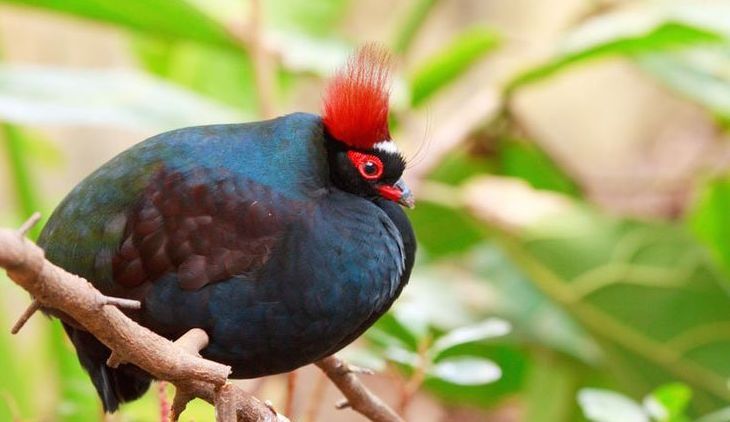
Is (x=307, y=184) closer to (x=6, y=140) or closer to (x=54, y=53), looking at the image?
(x=6, y=140)

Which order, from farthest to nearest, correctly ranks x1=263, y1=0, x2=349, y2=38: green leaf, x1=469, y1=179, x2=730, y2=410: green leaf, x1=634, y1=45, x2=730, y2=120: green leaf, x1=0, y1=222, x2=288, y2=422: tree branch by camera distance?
x1=263, y1=0, x2=349, y2=38: green leaf, x1=634, y1=45, x2=730, y2=120: green leaf, x1=469, y1=179, x2=730, y2=410: green leaf, x1=0, y1=222, x2=288, y2=422: tree branch

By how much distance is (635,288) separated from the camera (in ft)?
5.70

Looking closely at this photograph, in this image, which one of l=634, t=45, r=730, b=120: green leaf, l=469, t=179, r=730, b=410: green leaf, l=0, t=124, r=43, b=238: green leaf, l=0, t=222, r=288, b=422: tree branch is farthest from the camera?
l=0, t=124, r=43, b=238: green leaf

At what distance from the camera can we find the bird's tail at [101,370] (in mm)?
1034

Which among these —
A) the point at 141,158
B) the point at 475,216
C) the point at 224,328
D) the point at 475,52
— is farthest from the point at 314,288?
the point at 475,52

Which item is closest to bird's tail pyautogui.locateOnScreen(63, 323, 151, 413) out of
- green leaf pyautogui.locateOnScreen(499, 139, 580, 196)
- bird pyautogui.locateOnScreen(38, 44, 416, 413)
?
bird pyautogui.locateOnScreen(38, 44, 416, 413)

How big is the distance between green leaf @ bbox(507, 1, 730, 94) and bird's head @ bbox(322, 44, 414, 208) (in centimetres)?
88

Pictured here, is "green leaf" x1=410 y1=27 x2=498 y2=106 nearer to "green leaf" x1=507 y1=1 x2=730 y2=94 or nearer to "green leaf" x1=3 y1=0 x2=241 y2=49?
"green leaf" x1=507 y1=1 x2=730 y2=94

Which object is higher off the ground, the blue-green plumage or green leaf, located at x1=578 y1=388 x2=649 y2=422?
green leaf, located at x1=578 y1=388 x2=649 y2=422

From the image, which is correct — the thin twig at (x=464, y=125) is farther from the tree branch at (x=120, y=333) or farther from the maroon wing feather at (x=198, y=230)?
the tree branch at (x=120, y=333)

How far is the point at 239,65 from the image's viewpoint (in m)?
2.48

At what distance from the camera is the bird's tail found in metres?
A: 1.03

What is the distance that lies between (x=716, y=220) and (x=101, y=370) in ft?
4.21

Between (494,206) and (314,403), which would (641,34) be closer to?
(494,206)
